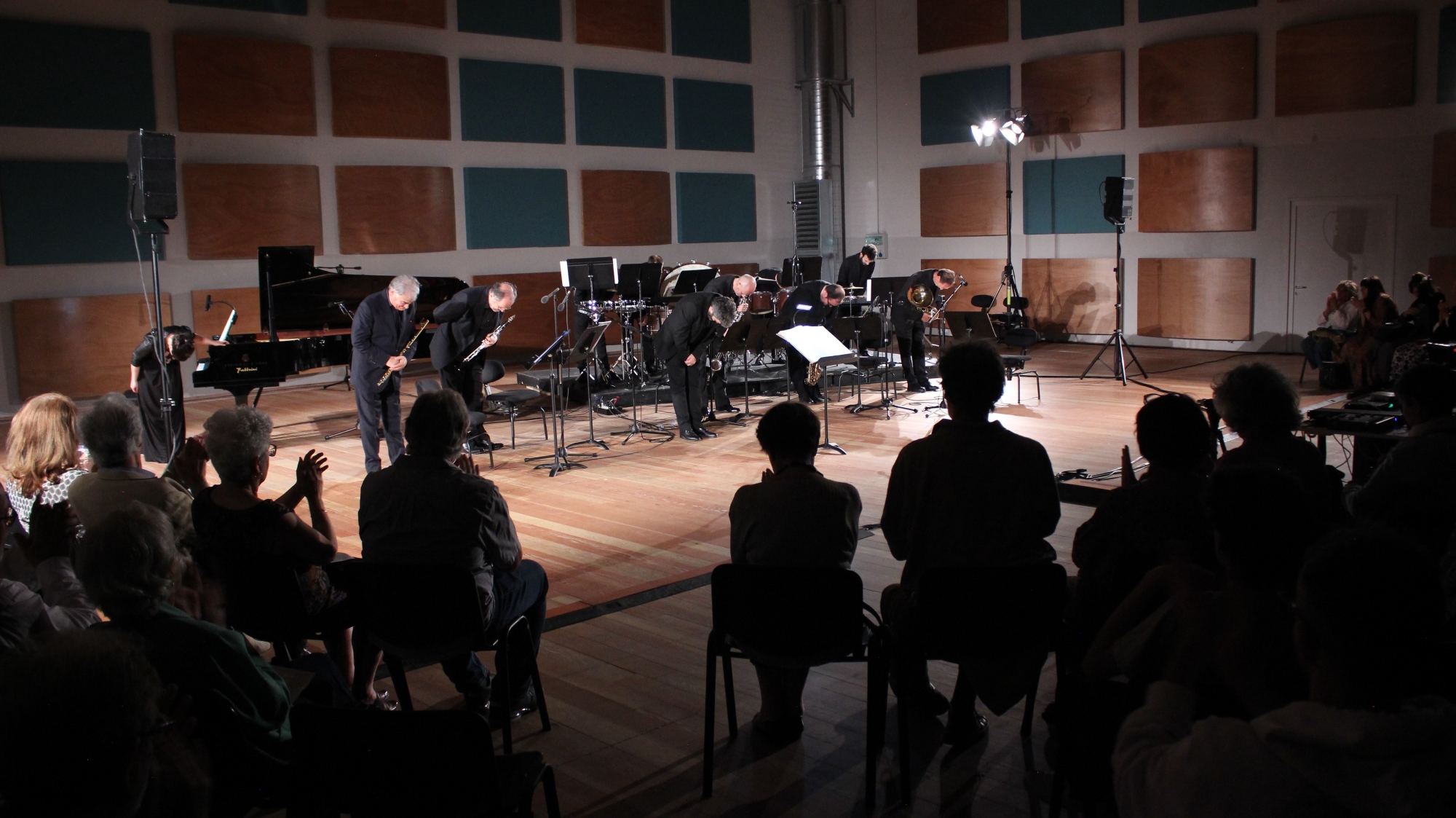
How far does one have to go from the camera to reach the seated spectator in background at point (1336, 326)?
1045 centimetres

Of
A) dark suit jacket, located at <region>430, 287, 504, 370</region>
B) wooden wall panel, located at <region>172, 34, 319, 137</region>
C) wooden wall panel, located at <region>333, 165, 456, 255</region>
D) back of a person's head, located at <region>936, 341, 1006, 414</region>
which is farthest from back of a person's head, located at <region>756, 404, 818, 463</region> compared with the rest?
wooden wall panel, located at <region>333, 165, 456, 255</region>

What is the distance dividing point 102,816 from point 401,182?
12344 millimetres

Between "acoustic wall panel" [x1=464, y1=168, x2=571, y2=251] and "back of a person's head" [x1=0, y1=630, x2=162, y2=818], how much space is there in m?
12.7

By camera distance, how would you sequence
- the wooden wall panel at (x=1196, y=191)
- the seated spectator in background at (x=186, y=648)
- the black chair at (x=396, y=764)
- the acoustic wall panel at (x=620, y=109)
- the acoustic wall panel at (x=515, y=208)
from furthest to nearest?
1. the acoustic wall panel at (x=620, y=109)
2. the acoustic wall panel at (x=515, y=208)
3. the wooden wall panel at (x=1196, y=191)
4. the seated spectator in background at (x=186, y=648)
5. the black chair at (x=396, y=764)

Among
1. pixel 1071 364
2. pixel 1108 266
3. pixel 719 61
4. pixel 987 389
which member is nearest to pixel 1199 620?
pixel 987 389

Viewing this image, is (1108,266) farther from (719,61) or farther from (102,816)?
(102,816)

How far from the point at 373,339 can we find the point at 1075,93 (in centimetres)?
1022

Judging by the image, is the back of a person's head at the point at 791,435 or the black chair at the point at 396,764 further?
the back of a person's head at the point at 791,435

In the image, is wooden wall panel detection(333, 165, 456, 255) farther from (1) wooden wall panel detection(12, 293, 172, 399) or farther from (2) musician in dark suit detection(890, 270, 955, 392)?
(2) musician in dark suit detection(890, 270, 955, 392)

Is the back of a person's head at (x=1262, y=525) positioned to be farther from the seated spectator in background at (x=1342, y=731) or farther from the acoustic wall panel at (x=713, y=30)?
the acoustic wall panel at (x=713, y=30)

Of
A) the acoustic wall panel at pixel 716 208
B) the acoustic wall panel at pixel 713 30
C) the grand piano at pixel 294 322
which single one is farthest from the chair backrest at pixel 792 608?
the acoustic wall panel at pixel 713 30

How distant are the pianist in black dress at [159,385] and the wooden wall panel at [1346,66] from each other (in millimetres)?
11584

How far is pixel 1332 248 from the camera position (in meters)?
13.0

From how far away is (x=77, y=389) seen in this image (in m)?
11.4
